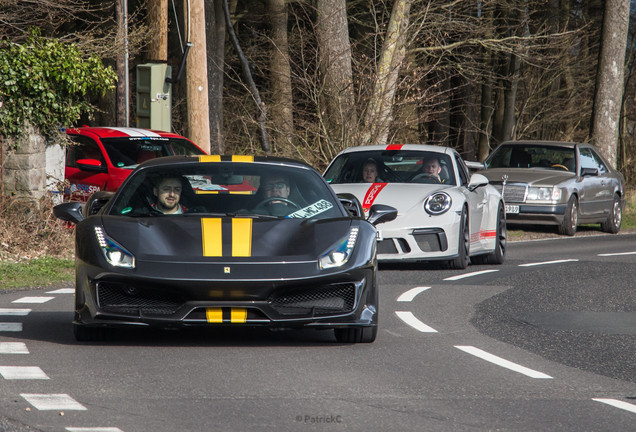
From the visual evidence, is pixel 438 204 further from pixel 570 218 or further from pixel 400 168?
pixel 570 218

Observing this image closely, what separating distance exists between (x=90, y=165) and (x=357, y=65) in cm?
629

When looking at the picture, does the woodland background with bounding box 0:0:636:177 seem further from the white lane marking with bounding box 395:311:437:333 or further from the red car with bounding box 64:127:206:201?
the white lane marking with bounding box 395:311:437:333

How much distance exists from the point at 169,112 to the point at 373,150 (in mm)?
7431

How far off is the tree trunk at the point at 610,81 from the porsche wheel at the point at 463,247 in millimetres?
14520

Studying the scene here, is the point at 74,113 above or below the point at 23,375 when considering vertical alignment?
above

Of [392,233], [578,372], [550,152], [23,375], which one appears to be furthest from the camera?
[550,152]

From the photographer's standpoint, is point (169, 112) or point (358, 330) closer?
point (358, 330)

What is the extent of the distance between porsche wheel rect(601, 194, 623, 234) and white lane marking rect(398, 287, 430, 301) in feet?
35.3

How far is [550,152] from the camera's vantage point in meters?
19.1

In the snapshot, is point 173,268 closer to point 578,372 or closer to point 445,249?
point 578,372

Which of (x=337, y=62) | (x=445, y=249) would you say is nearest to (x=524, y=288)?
(x=445, y=249)

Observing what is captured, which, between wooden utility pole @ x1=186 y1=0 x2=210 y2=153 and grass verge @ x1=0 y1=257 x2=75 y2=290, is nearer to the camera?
grass verge @ x1=0 y1=257 x2=75 y2=290

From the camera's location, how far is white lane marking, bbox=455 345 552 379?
20.9 ft

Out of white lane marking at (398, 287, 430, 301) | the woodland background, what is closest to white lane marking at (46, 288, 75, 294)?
white lane marking at (398, 287, 430, 301)
